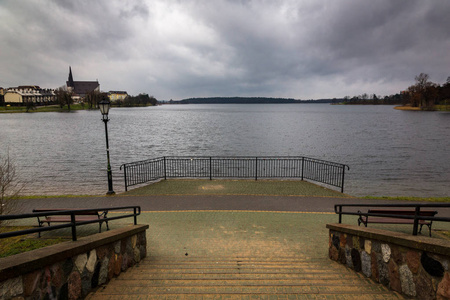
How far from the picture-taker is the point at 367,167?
27.7 metres

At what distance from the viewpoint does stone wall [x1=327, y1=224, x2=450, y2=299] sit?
12.3 feet

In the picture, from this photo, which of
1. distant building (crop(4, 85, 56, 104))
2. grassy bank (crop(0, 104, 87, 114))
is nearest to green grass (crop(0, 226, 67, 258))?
grassy bank (crop(0, 104, 87, 114))

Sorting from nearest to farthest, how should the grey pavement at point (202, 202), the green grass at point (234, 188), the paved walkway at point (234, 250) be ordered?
1. the paved walkway at point (234, 250)
2. the grey pavement at point (202, 202)
3. the green grass at point (234, 188)

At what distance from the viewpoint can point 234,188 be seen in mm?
14242

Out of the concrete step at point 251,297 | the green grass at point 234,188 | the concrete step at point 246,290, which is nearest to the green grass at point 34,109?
the green grass at point 234,188

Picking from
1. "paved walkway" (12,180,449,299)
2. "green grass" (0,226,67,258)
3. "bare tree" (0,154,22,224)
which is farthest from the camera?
"bare tree" (0,154,22,224)

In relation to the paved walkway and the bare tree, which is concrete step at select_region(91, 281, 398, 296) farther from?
the bare tree

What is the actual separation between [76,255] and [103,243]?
2.03 ft

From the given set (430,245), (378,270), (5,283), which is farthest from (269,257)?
(5,283)

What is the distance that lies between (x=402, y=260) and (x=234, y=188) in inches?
400

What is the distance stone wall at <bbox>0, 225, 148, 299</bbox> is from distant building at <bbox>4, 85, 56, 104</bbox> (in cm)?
20206

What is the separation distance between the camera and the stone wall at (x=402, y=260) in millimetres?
3738

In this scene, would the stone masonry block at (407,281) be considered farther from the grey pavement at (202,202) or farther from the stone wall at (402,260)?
the grey pavement at (202,202)

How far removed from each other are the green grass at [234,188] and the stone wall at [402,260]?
7.55m
